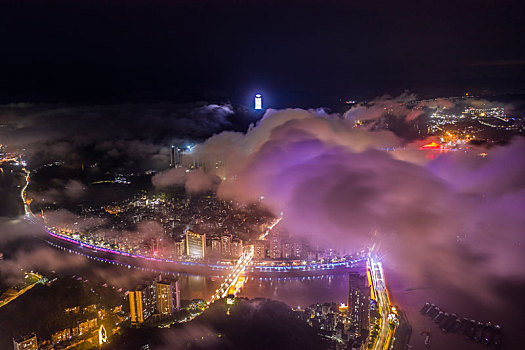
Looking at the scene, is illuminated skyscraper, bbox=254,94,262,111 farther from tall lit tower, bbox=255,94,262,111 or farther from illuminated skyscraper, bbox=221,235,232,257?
illuminated skyscraper, bbox=221,235,232,257

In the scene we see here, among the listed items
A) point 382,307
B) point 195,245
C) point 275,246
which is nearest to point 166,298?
point 195,245

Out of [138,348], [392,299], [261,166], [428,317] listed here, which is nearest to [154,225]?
[261,166]

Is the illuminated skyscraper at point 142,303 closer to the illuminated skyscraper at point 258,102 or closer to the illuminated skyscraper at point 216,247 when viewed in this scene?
the illuminated skyscraper at point 216,247

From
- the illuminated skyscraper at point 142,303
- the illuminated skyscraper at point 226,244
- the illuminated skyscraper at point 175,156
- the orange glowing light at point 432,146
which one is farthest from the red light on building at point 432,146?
the illuminated skyscraper at point 175,156

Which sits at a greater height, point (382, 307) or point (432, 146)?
point (432, 146)

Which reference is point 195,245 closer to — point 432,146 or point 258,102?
point 258,102

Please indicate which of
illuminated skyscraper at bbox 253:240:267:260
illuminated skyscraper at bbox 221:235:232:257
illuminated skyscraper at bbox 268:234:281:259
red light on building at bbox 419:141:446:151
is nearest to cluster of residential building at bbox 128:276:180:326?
illuminated skyscraper at bbox 221:235:232:257
